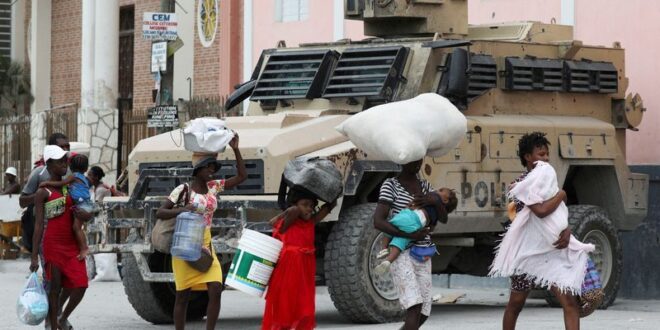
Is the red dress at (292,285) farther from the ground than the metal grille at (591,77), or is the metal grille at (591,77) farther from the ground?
the metal grille at (591,77)

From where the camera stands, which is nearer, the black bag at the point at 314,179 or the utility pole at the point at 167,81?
the black bag at the point at 314,179

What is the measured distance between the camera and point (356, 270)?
12.9 meters

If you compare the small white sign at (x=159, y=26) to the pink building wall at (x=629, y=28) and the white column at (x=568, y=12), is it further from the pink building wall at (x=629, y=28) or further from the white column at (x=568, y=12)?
the white column at (x=568, y=12)

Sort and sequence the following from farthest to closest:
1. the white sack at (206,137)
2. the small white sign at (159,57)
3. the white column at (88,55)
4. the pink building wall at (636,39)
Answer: the white column at (88,55)
the small white sign at (159,57)
the pink building wall at (636,39)
the white sack at (206,137)

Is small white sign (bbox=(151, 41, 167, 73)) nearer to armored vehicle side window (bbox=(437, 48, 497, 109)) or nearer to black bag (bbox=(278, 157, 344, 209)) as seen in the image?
armored vehicle side window (bbox=(437, 48, 497, 109))

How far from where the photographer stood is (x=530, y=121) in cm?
1479

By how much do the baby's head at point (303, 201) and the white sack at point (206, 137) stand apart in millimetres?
1364

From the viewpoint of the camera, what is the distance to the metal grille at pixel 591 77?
15320 mm

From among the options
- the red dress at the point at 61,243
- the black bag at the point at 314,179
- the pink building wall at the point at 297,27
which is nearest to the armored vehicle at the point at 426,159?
the red dress at the point at 61,243

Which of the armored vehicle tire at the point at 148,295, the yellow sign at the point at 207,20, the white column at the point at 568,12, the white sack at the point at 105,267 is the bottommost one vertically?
the white sack at the point at 105,267

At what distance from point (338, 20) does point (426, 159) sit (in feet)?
26.7

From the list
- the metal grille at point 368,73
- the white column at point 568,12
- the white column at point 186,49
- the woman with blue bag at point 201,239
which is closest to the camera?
the woman with blue bag at point 201,239

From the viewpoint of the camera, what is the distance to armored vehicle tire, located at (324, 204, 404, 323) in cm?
1295

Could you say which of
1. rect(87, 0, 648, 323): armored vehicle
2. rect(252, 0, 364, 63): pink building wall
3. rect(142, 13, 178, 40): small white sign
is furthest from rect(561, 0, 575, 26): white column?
rect(142, 13, 178, 40): small white sign
